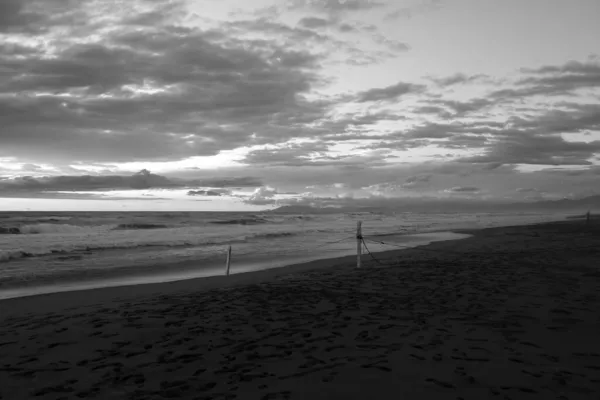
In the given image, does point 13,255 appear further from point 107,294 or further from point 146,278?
point 107,294

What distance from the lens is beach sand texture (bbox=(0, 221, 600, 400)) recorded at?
16.9 feet

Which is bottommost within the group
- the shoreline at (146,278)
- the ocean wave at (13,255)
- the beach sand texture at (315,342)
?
the shoreline at (146,278)

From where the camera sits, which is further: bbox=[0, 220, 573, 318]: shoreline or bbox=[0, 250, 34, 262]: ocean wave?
bbox=[0, 250, 34, 262]: ocean wave

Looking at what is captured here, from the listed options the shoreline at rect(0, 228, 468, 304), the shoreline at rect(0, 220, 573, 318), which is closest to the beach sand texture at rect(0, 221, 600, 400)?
the shoreline at rect(0, 220, 573, 318)

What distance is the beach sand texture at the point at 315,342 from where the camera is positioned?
5.14m

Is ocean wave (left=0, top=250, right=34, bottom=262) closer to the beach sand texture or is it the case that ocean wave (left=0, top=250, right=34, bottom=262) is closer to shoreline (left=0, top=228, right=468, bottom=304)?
shoreline (left=0, top=228, right=468, bottom=304)

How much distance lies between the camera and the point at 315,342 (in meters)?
6.74

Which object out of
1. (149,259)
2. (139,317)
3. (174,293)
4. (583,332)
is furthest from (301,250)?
(583,332)

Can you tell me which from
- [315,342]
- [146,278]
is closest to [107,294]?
[146,278]

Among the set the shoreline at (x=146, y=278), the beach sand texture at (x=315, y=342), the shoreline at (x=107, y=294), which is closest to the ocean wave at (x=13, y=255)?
the shoreline at (x=146, y=278)

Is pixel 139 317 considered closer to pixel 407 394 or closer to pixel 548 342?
pixel 407 394

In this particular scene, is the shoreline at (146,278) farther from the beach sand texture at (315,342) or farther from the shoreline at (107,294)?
the beach sand texture at (315,342)

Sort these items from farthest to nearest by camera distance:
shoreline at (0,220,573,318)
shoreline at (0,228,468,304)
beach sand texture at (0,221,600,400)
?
shoreline at (0,228,468,304) → shoreline at (0,220,573,318) → beach sand texture at (0,221,600,400)

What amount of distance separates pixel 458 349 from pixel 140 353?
4882 mm
